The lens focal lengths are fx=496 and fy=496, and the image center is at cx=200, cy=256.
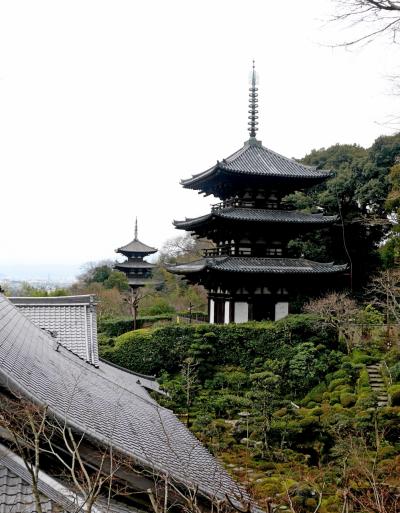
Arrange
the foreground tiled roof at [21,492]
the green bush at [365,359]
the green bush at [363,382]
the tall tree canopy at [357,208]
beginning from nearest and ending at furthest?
the foreground tiled roof at [21,492] < the green bush at [363,382] < the green bush at [365,359] < the tall tree canopy at [357,208]

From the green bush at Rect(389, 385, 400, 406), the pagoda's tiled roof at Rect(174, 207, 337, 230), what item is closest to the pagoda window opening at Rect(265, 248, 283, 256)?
the pagoda's tiled roof at Rect(174, 207, 337, 230)

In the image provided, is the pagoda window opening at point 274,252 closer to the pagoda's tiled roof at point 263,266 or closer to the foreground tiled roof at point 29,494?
the pagoda's tiled roof at point 263,266

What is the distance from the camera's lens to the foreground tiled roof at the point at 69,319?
920 centimetres

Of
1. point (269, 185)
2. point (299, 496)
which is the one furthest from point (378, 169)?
point (299, 496)

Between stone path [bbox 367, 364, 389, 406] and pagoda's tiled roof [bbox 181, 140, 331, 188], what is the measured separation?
858cm

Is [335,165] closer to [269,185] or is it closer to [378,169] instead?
[378,169]

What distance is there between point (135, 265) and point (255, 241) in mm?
20095

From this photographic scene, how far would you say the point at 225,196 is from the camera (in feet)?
76.6

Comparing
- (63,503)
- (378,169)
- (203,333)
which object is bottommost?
(203,333)

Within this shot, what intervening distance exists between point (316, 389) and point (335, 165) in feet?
68.5

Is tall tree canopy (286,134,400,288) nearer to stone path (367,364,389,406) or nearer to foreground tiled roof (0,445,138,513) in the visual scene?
stone path (367,364,389,406)

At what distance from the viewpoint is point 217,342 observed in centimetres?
2022

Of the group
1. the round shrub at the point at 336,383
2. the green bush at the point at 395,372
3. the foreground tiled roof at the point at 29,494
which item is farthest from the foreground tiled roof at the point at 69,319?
the green bush at the point at 395,372

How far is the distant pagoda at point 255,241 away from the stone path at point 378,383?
4.81m
